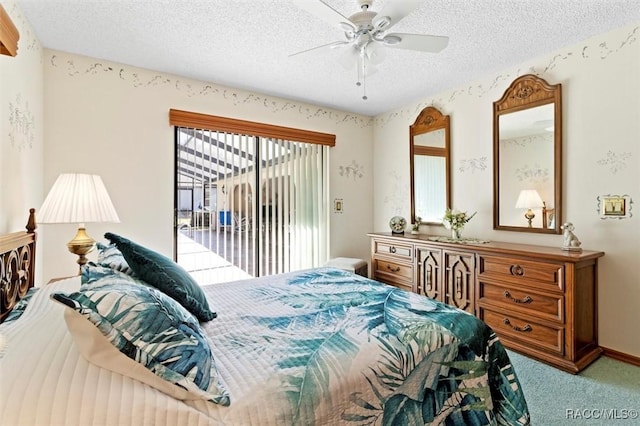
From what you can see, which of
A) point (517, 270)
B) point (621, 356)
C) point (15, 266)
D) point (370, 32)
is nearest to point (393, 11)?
point (370, 32)

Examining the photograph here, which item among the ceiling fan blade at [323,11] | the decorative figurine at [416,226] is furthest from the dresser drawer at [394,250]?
the ceiling fan blade at [323,11]

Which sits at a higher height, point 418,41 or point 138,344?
point 418,41

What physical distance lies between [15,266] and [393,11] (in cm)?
235

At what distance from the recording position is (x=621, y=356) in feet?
7.39

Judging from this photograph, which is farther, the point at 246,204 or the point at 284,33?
the point at 246,204

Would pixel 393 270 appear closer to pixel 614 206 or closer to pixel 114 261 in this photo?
pixel 614 206

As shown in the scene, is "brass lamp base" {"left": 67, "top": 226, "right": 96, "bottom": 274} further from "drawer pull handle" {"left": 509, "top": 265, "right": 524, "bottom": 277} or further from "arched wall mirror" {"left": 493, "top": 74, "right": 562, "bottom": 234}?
"arched wall mirror" {"left": 493, "top": 74, "right": 562, "bottom": 234}

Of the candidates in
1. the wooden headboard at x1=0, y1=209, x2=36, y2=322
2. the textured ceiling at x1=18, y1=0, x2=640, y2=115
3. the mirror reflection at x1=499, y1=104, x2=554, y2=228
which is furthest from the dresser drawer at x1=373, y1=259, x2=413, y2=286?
the wooden headboard at x1=0, y1=209, x2=36, y2=322

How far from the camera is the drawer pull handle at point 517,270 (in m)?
2.38

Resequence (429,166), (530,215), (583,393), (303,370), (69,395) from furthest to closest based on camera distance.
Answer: (429,166) → (530,215) → (583,393) → (303,370) → (69,395)

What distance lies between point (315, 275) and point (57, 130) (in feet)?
8.11

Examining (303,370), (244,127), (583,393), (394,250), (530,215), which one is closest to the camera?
(303,370)

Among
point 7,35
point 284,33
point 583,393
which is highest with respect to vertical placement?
point 284,33

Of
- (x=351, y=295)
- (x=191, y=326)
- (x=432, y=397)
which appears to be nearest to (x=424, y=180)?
(x=351, y=295)
